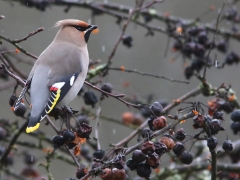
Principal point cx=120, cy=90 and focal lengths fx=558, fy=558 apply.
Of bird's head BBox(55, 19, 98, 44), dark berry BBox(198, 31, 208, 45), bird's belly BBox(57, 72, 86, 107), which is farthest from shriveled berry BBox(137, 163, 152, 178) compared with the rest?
dark berry BBox(198, 31, 208, 45)

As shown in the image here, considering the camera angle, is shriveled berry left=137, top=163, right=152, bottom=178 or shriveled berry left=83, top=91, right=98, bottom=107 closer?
shriveled berry left=137, top=163, right=152, bottom=178

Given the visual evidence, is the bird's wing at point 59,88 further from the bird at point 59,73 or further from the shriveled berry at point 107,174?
the shriveled berry at point 107,174

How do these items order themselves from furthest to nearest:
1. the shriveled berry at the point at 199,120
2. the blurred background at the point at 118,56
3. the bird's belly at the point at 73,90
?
the blurred background at the point at 118,56 → the bird's belly at the point at 73,90 → the shriveled berry at the point at 199,120

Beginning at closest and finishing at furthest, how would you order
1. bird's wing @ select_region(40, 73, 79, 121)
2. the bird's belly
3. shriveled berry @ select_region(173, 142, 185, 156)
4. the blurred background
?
shriveled berry @ select_region(173, 142, 185, 156)
bird's wing @ select_region(40, 73, 79, 121)
the bird's belly
the blurred background

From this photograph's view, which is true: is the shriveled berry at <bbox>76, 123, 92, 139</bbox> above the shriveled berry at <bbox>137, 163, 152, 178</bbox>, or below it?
above

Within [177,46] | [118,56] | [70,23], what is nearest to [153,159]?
[70,23]

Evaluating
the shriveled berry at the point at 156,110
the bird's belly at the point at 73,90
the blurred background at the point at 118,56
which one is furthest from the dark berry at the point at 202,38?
the blurred background at the point at 118,56

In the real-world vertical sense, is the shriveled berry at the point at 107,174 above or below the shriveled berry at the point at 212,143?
below

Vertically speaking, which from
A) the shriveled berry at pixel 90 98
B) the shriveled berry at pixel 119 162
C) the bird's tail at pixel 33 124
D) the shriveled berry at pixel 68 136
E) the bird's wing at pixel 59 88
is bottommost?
the shriveled berry at pixel 119 162

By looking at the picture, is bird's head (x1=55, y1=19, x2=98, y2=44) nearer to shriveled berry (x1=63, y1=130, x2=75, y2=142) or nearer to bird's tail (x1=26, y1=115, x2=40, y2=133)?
bird's tail (x1=26, y1=115, x2=40, y2=133)

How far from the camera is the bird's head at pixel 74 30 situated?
316 cm

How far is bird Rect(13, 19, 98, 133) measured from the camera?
2533mm

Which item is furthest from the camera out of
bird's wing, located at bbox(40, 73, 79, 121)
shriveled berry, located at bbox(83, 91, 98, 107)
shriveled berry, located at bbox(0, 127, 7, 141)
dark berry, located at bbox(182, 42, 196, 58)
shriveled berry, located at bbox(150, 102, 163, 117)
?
dark berry, located at bbox(182, 42, 196, 58)

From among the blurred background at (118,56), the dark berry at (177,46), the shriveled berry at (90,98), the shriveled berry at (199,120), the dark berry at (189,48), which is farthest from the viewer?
the blurred background at (118,56)
